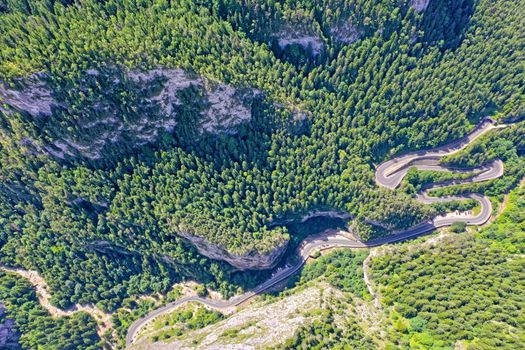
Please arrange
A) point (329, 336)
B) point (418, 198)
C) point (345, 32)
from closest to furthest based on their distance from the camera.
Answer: point (329, 336) < point (345, 32) < point (418, 198)

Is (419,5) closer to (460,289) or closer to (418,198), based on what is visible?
(418,198)

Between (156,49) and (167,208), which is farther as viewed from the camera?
(167,208)

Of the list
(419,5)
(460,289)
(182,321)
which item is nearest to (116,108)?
(182,321)

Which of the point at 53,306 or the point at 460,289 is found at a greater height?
the point at 53,306

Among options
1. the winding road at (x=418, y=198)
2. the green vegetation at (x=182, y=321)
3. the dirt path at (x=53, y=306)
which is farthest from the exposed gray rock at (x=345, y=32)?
the dirt path at (x=53, y=306)

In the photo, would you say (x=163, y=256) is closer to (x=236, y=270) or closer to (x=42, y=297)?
(x=236, y=270)

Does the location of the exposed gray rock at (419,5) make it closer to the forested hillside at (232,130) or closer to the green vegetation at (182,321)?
the forested hillside at (232,130)

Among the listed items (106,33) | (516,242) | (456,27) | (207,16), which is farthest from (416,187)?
(106,33)
